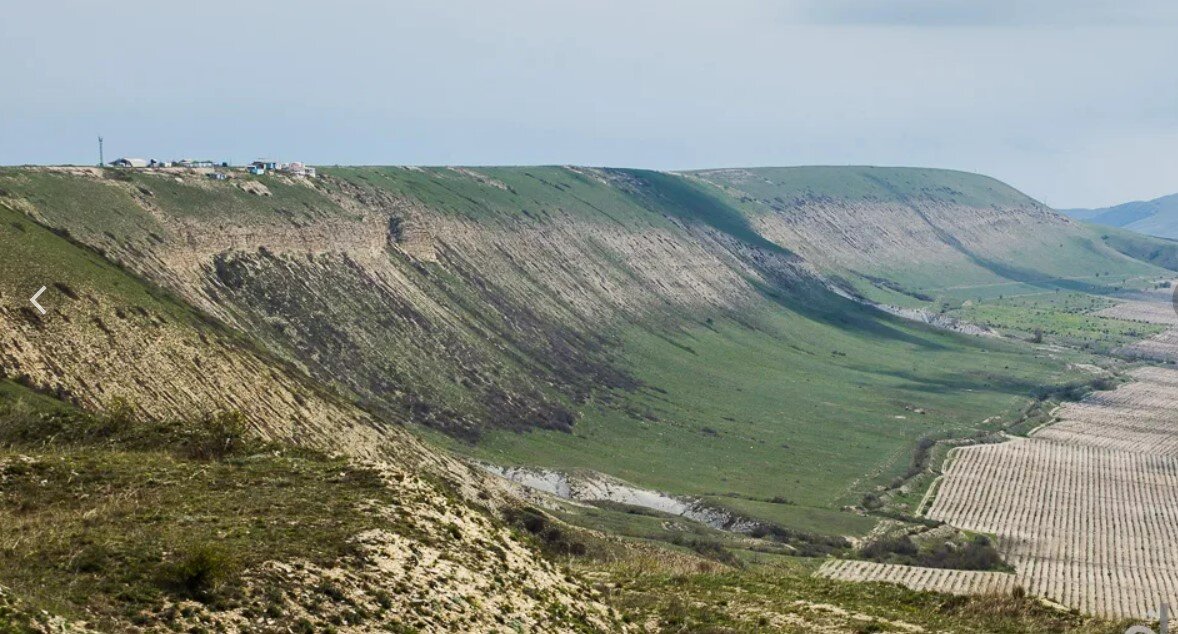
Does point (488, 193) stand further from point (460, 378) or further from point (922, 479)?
point (922, 479)

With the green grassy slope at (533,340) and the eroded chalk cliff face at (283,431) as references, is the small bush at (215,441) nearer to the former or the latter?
the eroded chalk cliff face at (283,431)

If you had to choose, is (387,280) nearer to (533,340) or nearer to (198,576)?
(533,340)

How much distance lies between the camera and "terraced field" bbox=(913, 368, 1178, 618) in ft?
262

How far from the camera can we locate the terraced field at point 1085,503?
3150 inches

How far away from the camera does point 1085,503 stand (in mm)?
107375

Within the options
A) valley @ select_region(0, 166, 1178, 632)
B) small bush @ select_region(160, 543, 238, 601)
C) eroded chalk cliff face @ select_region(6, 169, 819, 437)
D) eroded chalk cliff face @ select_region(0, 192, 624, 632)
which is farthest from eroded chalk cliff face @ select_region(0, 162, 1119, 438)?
small bush @ select_region(160, 543, 238, 601)

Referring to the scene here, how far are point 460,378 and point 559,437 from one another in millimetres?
10580

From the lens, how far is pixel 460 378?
4651 inches

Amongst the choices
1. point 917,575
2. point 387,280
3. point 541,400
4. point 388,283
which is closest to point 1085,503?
point 917,575

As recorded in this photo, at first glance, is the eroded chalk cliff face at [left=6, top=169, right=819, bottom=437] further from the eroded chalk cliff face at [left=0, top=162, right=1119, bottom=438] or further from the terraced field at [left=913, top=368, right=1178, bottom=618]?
the terraced field at [left=913, top=368, right=1178, bottom=618]

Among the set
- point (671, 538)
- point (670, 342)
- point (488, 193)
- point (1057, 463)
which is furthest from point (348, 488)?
point (488, 193)

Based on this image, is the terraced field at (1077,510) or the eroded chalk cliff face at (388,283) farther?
the eroded chalk cliff face at (388,283)

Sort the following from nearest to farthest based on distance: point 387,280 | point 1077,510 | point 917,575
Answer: point 917,575 < point 1077,510 < point 387,280

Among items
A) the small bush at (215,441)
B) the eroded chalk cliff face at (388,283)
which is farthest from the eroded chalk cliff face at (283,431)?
the eroded chalk cliff face at (388,283)
